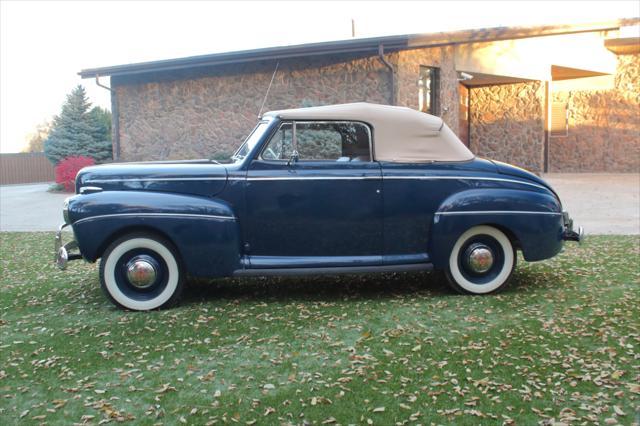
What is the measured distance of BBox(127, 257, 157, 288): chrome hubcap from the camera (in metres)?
5.32

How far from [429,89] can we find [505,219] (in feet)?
36.2

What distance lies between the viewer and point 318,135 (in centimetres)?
560

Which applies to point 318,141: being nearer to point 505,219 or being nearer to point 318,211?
point 318,211

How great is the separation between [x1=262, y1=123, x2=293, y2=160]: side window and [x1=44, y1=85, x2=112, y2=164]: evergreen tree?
17.5 metres

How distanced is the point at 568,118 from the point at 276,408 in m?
20.9

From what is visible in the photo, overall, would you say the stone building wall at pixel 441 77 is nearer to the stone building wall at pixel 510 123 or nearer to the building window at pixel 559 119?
the stone building wall at pixel 510 123

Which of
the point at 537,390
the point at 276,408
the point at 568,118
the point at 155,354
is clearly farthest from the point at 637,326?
the point at 568,118

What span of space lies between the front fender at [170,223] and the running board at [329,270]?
182mm

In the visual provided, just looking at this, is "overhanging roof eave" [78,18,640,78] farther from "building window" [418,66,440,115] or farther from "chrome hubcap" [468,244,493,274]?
"chrome hubcap" [468,244,493,274]

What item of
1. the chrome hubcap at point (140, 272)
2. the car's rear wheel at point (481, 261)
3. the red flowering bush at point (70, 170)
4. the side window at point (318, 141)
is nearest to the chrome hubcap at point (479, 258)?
the car's rear wheel at point (481, 261)

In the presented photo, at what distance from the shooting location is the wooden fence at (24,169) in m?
29.7

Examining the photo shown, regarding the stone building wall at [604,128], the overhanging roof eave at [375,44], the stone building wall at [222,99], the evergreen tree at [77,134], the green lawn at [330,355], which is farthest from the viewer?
the evergreen tree at [77,134]

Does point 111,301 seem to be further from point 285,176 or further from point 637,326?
point 637,326

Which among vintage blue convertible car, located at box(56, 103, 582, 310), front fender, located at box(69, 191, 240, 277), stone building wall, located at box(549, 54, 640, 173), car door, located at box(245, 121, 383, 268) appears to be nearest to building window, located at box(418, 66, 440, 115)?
stone building wall, located at box(549, 54, 640, 173)
